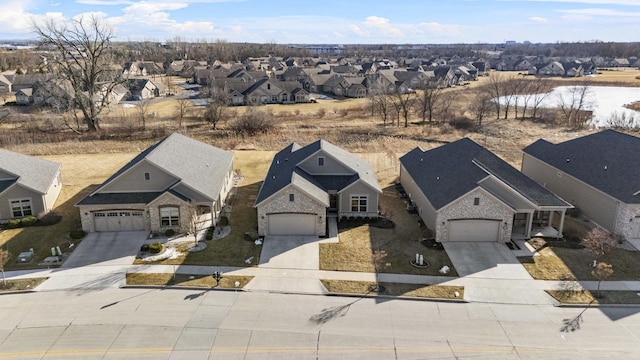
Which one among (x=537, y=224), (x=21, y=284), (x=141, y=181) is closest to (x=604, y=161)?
(x=537, y=224)

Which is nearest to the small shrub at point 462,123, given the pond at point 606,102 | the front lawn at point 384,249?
the pond at point 606,102

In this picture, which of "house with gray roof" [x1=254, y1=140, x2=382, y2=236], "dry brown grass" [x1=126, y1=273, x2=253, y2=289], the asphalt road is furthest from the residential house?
"dry brown grass" [x1=126, y1=273, x2=253, y2=289]

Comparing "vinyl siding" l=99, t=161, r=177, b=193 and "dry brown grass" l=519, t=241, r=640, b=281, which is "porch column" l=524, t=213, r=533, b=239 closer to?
"dry brown grass" l=519, t=241, r=640, b=281

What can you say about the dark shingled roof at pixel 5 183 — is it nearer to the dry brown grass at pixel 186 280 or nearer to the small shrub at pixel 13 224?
the small shrub at pixel 13 224

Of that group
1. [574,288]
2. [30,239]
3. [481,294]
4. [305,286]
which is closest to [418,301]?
[481,294]

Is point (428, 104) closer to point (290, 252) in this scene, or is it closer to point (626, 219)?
point (626, 219)

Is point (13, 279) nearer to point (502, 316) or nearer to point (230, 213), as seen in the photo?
point (230, 213)
